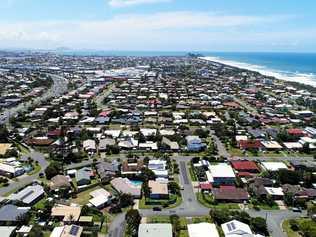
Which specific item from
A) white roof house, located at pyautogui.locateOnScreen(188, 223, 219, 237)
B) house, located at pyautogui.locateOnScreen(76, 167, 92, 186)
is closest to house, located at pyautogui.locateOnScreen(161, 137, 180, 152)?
house, located at pyautogui.locateOnScreen(76, 167, 92, 186)

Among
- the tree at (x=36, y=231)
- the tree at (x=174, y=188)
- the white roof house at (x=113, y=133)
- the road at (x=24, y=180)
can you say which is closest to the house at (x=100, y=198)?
the tree at (x=36, y=231)

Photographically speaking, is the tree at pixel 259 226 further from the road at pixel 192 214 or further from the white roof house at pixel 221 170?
the white roof house at pixel 221 170

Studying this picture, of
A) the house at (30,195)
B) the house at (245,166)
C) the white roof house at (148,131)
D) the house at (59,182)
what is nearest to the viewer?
the house at (30,195)

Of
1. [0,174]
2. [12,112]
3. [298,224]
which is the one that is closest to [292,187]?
[298,224]

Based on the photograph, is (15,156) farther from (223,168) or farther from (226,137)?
(226,137)

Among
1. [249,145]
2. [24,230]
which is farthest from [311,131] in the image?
[24,230]

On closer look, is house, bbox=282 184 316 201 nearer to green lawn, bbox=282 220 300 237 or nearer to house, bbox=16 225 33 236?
green lawn, bbox=282 220 300 237

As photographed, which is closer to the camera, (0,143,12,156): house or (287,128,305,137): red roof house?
Result: (0,143,12,156): house

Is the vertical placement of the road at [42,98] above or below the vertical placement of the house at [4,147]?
below
